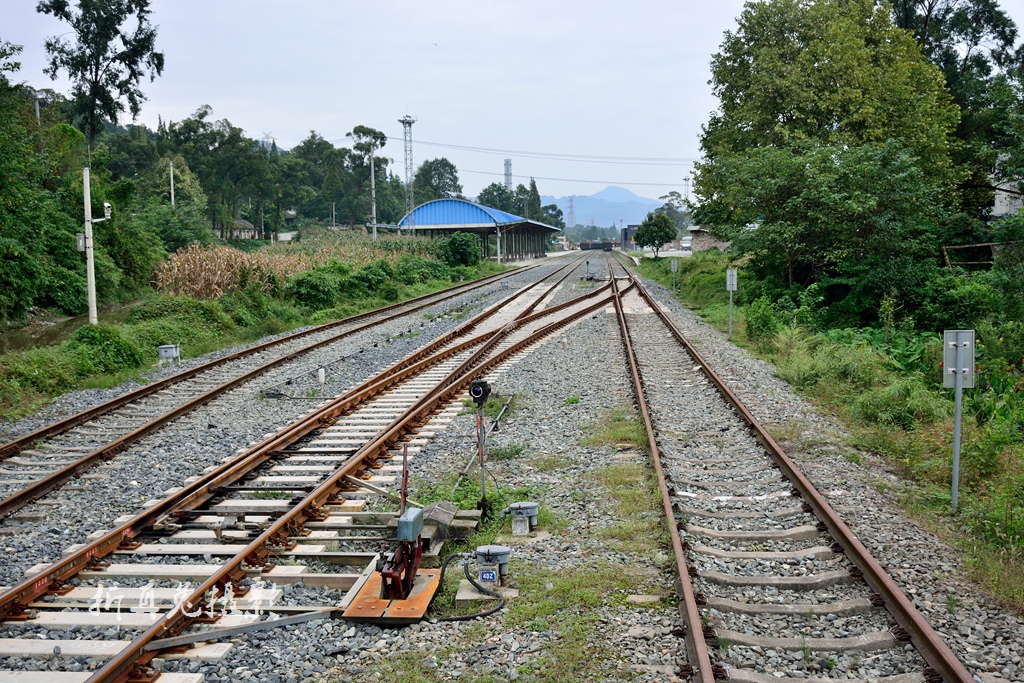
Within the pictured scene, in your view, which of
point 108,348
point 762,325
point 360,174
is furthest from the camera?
point 360,174

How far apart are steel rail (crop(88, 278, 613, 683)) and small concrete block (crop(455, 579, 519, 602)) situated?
1710mm

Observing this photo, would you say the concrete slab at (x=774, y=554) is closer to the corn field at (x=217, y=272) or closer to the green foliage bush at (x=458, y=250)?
the corn field at (x=217, y=272)

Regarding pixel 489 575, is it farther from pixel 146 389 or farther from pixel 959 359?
pixel 146 389

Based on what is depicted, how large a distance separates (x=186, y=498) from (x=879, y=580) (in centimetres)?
607

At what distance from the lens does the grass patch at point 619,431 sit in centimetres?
981

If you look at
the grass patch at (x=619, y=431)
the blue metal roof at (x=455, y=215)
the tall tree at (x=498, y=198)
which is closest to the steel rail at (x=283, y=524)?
the grass patch at (x=619, y=431)

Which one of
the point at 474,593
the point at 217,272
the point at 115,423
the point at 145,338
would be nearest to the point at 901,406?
the point at 474,593

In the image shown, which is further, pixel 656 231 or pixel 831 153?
pixel 656 231

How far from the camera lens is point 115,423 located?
11336 millimetres

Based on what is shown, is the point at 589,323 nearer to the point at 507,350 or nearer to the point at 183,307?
the point at 507,350

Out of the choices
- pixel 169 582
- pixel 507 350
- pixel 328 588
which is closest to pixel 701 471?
pixel 328 588

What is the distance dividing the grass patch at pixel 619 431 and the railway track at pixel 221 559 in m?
2.29

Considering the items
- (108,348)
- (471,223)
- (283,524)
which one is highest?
(471,223)

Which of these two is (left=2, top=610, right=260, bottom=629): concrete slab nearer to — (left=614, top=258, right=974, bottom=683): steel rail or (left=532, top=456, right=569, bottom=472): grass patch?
(left=532, top=456, right=569, bottom=472): grass patch
